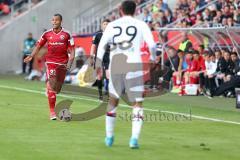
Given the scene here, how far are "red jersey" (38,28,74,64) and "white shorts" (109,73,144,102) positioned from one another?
498 centimetres

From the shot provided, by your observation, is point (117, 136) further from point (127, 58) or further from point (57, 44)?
point (57, 44)

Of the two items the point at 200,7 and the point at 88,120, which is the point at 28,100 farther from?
the point at 200,7

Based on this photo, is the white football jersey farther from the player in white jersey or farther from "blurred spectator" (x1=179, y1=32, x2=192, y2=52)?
"blurred spectator" (x1=179, y1=32, x2=192, y2=52)

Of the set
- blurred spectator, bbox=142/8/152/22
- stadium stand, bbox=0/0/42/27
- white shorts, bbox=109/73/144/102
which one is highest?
stadium stand, bbox=0/0/42/27

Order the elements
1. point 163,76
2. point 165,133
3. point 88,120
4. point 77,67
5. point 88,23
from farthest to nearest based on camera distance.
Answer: point 88,23, point 77,67, point 163,76, point 88,120, point 165,133

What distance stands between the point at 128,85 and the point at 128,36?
0.79 metres

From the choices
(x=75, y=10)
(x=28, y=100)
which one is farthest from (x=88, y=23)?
(x=28, y=100)

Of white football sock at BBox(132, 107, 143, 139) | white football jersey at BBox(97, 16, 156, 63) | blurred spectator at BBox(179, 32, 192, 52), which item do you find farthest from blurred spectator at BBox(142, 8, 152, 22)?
white football sock at BBox(132, 107, 143, 139)

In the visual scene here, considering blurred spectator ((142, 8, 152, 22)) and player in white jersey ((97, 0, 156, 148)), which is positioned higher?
blurred spectator ((142, 8, 152, 22))

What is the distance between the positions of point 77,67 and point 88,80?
11.7ft

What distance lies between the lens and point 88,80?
29.4 meters

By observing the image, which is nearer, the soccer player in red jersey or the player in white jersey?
the player in white jersey

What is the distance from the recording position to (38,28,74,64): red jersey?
16844mm

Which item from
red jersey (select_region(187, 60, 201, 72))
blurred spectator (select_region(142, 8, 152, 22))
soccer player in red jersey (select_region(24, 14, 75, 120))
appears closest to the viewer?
soccer player in red jersey (select_region(24, 14, 75, 120))
